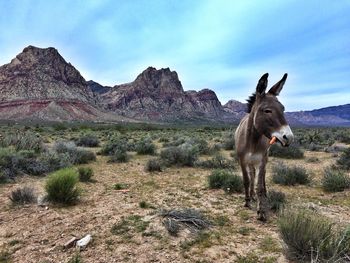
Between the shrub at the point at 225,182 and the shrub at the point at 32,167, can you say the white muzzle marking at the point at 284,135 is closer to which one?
the shrub at the point at 225,182

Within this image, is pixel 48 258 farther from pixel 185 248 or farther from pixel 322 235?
pixel 322 235

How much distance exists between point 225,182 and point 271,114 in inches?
150

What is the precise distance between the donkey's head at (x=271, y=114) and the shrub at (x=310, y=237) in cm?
126

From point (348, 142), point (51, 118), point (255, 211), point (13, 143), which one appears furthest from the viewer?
point (51, 118)

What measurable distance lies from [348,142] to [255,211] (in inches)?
819

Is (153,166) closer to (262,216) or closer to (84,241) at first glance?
(262,216)

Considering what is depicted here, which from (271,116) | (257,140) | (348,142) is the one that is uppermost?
(271,116)

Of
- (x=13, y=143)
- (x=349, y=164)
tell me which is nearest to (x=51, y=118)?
(x=13, y=143)

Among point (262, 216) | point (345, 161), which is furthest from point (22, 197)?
point (345, 161)

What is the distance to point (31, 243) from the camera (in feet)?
17.2

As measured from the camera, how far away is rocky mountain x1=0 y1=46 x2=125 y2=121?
356 ft

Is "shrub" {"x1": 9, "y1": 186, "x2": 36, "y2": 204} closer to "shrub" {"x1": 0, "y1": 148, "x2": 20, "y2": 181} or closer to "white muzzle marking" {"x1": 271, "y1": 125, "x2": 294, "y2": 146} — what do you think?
"shrub" {"x1": 0, "y1": 148, "x2": 20, "y2": 181}

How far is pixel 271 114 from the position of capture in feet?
18.3

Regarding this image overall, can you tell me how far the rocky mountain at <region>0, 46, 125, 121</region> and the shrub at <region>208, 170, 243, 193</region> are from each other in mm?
103658
